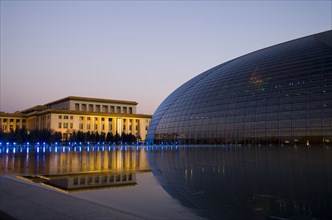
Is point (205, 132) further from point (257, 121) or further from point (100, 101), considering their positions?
point (100, 101)

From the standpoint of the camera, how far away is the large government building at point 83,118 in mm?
112812

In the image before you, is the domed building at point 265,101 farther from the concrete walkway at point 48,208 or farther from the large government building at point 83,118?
the large government building at point 83,118

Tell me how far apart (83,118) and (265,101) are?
265 ft

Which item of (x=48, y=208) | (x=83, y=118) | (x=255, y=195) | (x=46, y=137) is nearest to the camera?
(x=48, y=208)

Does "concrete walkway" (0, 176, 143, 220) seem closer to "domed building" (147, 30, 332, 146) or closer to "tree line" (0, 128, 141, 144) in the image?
"domed building" (147, 30, 332, 146)

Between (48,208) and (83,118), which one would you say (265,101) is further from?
(83,118)

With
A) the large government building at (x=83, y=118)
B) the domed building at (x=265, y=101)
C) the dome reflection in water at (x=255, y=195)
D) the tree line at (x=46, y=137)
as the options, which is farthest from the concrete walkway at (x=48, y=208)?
the large government building at (x=83, y=118)

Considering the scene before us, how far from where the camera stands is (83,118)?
118 metres

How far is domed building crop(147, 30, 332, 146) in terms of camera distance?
4428 cm

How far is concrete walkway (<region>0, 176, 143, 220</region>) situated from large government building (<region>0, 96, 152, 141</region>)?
103771mm

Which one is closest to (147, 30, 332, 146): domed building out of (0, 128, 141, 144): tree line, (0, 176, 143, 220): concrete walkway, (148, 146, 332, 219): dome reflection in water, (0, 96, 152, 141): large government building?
(0, 128, 141, 144): tree line

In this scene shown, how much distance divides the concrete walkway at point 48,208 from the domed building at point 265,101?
41.3 m

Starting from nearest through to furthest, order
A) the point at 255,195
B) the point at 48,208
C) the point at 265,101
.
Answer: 1. the point at 48,208
2. the point at 255,195
3. the point at 265,101

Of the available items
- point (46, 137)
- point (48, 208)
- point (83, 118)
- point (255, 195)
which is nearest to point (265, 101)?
point (255, 195)
